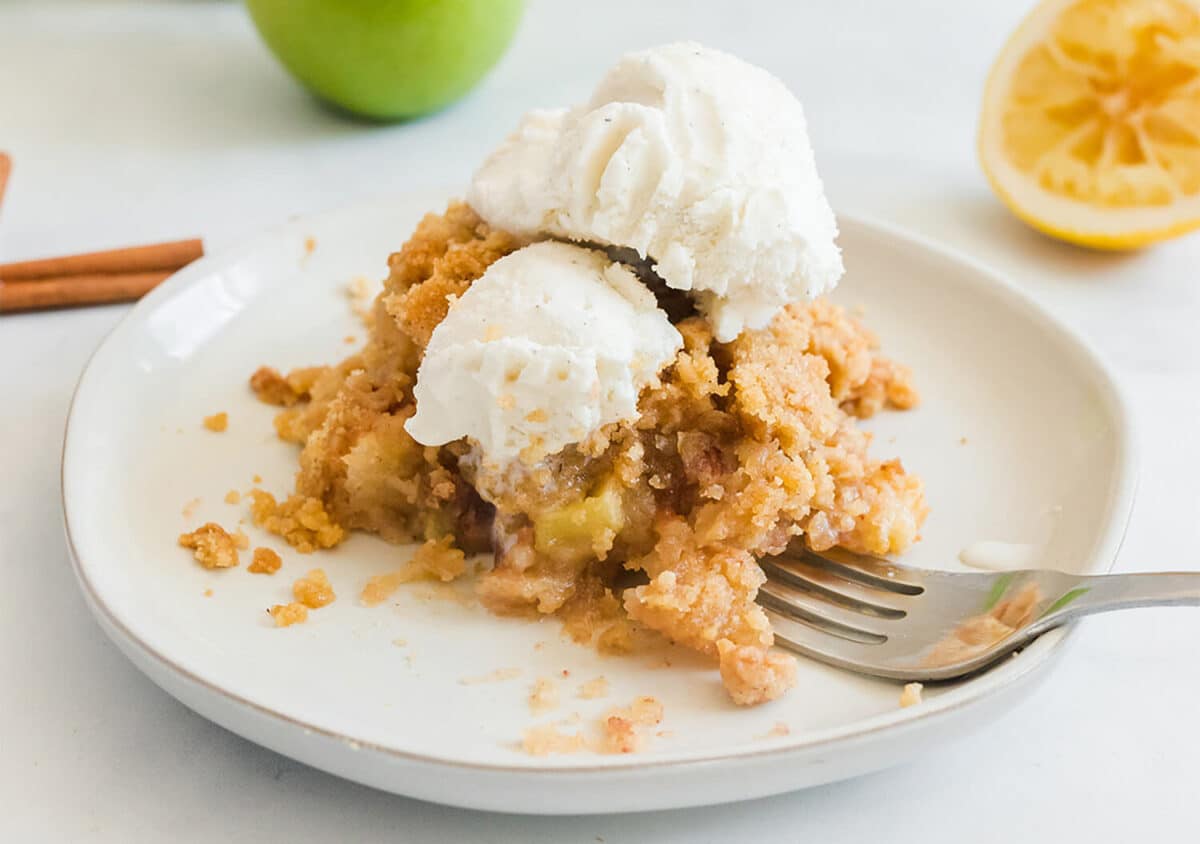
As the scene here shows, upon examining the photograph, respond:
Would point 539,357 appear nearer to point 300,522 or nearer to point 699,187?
point 699,187

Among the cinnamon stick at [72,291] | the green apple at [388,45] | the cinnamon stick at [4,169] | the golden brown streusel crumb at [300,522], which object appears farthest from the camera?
the green apple at [388,45]

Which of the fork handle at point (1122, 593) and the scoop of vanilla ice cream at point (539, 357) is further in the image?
the scoop of vanilla ice cream at point (539, 357)

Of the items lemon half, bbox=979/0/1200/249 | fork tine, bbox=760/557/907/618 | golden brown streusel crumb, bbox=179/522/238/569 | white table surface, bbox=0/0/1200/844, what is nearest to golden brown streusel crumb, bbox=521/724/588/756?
white table surface, bbox=0/0/1200/844

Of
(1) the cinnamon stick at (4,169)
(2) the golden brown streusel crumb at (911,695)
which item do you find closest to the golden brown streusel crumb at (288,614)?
(2) the golden brown streusel crumb at (911,695)

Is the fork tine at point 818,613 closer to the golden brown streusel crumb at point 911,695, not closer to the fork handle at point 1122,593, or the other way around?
the golden brown streusel crumb at point 911,695

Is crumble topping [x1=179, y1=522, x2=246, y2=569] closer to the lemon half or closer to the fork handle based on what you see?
the fork handle
